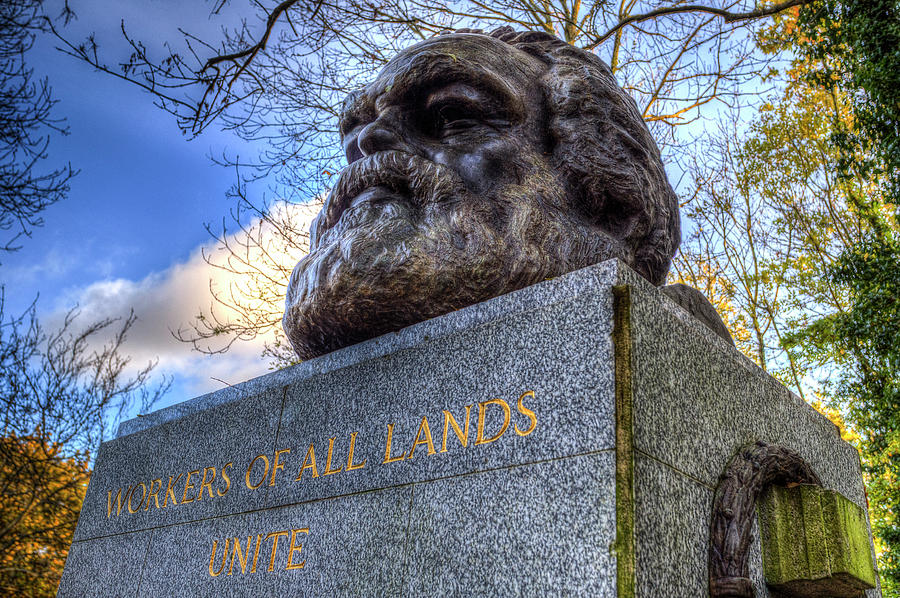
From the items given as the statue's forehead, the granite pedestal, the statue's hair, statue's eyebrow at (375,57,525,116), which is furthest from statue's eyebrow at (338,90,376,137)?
the granite pedestal

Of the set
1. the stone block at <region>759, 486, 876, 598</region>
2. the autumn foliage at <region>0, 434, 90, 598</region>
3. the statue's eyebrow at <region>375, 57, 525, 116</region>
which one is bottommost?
the stone block at <region>759, 486, 876, 598</region>

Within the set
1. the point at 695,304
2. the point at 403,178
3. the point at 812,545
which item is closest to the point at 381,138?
the point at 403,178

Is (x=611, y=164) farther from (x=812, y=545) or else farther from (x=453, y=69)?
(x=812, y=545)

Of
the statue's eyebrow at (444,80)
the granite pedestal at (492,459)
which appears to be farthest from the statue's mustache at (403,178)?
the granite pedestal at (492,459)

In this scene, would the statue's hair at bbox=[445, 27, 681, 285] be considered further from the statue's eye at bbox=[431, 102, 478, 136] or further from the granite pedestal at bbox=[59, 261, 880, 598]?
the granite pedestal at bbox=[59, 261, 880, 598]

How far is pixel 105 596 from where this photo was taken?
4207 mm

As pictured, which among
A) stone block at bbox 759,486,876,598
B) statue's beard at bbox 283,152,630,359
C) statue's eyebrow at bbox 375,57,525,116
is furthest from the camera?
statue's eyebrow at bbox 375,57,525,116

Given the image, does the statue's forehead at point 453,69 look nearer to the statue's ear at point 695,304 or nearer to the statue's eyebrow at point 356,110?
the statue's eyebrow at point 356,110

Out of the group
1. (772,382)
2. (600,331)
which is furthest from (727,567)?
(772,382)

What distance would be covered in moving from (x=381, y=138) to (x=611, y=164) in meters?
1.35

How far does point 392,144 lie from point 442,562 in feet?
8.12

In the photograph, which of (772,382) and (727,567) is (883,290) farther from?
(727,567)

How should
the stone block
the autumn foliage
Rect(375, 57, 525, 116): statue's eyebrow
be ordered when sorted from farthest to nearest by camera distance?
the autumn foliage < Rect(375, 57, 525, 116): statue's eyebrow < the stone block

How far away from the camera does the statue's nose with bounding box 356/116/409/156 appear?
420cm
